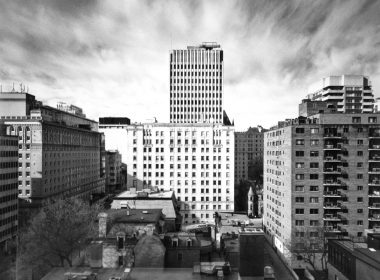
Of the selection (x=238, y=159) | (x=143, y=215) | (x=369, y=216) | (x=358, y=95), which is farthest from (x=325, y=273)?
(x=238, y=159)

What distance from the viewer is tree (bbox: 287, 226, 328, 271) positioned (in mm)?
42391

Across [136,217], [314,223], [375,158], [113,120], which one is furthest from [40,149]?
[113,120]

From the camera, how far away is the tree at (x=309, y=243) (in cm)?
4239

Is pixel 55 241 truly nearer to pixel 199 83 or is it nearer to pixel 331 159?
pixel 331 159

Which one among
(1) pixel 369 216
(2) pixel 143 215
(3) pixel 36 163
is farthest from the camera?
(3) pixel 36 163

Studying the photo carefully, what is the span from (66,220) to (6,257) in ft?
36.9

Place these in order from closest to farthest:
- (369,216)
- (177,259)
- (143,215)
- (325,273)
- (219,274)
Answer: (219,274) < (177,259) < (143,215) < (325,273) < (369,216)

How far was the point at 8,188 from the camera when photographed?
4597 centimetres

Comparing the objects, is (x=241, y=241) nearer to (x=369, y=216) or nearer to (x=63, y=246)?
(x=63, y=246)

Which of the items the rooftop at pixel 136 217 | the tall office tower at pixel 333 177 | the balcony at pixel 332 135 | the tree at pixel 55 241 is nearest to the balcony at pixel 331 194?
the tall office tower at pixel 333 177

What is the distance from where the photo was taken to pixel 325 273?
38.6 meters

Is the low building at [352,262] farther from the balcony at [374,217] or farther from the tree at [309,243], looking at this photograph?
the balcony at [374,217]

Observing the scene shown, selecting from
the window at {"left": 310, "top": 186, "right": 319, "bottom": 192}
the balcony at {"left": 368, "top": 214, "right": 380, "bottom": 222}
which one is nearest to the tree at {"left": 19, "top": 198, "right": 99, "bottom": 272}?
the window at {"left": 310, "top": 186, "right": 319, "bottom": 192}

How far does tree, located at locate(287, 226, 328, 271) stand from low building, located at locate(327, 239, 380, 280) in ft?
25.5
